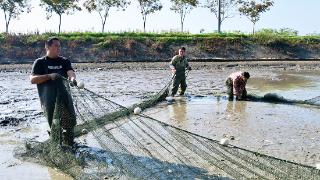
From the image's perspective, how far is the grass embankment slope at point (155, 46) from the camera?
3603 cm

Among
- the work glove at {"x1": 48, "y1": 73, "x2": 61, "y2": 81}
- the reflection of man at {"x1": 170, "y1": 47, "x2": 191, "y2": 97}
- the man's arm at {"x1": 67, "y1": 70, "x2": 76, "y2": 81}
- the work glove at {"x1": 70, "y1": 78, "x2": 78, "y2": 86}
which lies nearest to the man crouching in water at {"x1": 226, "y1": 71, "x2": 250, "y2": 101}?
the reflection of man at {"x1": 170, "y1": 47, "x2": 191, "y2": 97}

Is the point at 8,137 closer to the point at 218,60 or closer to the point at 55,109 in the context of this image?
the point at 55,109

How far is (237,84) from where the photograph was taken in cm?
1360

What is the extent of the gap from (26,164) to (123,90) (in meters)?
11.0

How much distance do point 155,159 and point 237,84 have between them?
22.9 ft

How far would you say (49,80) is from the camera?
7.29m

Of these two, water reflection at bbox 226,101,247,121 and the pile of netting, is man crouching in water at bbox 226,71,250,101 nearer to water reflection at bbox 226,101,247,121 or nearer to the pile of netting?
water reflection at bbox 226,101,247,121

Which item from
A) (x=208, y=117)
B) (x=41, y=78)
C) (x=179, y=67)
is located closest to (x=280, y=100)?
(x=179, y=67)

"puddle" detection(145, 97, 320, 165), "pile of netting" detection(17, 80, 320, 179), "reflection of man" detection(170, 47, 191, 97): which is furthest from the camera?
"reflection of man" detection(170, 47, 191, 97)

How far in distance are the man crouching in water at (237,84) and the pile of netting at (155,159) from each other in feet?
16.6

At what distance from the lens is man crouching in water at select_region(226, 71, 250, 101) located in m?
13.4

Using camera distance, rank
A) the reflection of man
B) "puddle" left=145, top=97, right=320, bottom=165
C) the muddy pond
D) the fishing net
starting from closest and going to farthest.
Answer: the muddy pond < "puddle" left=145, top=97, right=320, bottom=165 < the fishing net < the reflection of man

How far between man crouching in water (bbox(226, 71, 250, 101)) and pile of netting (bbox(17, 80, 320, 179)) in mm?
5053

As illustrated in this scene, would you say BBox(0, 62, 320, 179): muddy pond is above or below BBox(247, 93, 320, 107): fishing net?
below
